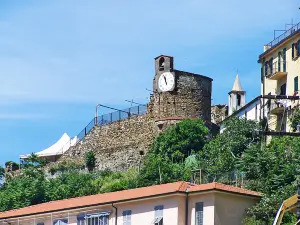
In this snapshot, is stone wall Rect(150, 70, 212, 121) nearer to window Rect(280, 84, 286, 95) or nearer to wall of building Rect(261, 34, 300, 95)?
wall of building Rect(261, 34, 300, 95)

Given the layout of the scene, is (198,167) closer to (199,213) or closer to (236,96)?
(199,213)

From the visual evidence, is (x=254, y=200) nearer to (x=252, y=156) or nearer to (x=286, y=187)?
(x=286, y=187)

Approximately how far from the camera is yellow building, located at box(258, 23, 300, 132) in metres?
82.2

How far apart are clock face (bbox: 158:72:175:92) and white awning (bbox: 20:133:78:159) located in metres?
13.6

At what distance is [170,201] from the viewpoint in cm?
6272

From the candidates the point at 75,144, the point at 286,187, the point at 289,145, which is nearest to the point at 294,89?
the point at 289,145

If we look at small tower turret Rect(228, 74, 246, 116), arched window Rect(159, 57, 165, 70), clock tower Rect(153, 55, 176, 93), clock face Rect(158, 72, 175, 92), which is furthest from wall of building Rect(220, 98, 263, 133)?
small tower turret Rect(228, 74, 246, 116)

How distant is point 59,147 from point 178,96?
20.2 meters

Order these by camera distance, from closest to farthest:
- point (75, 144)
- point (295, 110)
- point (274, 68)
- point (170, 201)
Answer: point (170, 201)
point (295, 110)
point (274, 68)
point (75, 144)

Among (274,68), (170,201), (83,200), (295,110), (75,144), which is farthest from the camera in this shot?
(75,144)

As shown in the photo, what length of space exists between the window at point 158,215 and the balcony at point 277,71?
24004mm

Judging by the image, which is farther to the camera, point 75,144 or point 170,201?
point 75,144

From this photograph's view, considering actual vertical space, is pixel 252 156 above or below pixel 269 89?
below

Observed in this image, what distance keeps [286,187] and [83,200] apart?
40.1ft
